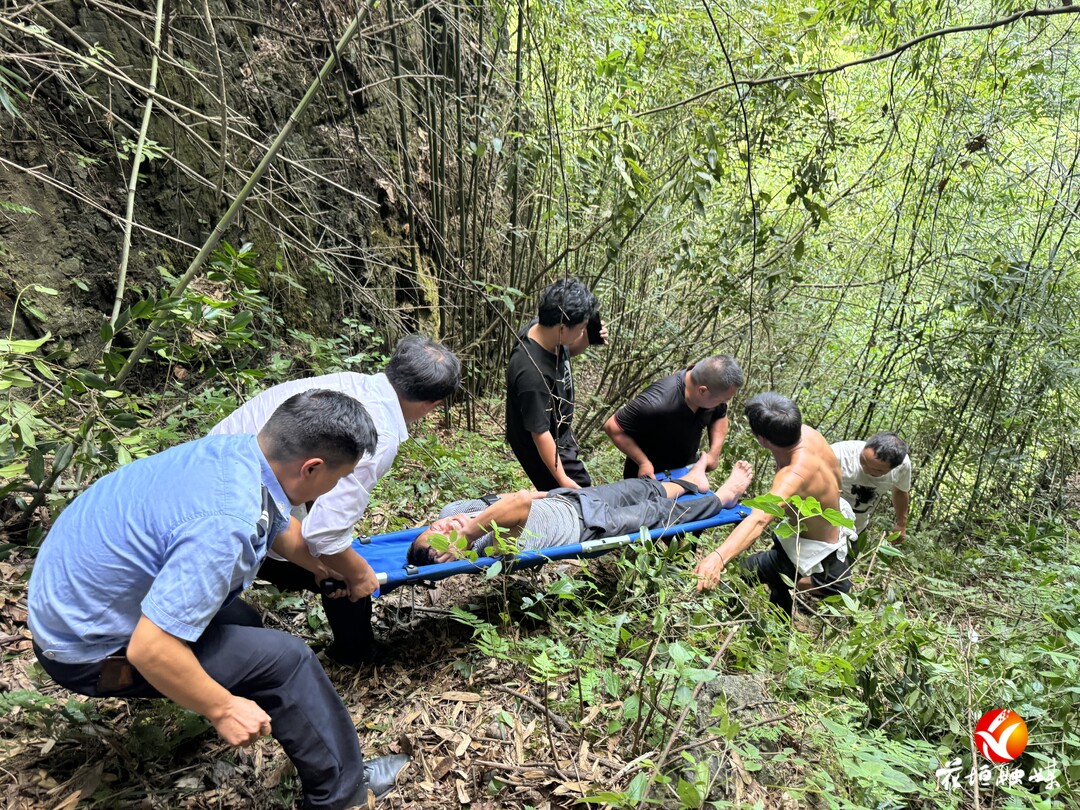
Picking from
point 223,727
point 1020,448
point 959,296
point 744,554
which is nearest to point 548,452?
point 744,554

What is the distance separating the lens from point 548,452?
314cm

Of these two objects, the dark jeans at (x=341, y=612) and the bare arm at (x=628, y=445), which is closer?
the dark jeans at (x=341, y=612)

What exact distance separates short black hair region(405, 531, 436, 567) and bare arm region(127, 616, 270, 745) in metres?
0.98

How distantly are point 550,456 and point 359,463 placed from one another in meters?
1.38

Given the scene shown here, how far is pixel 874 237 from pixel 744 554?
356 cm

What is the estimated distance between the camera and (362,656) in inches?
94.2

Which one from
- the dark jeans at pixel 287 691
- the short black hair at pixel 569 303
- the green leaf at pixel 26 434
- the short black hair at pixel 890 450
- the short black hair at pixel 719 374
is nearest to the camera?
the dark jeans at pixel 287 691

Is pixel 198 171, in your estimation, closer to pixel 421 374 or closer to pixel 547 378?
pixel 547 378

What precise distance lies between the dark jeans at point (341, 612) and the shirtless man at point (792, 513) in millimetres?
1424

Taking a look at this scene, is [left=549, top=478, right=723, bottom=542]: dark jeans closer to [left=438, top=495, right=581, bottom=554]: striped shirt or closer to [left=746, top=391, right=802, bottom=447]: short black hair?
[left=438, top=495, right=581, bottom=554]: striped shirt

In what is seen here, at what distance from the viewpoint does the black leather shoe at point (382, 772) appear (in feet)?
5.93

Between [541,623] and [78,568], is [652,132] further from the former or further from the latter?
[78,568]

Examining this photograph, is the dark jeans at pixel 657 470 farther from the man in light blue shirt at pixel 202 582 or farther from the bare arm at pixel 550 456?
the man in light blue shirt at pixel 202 582

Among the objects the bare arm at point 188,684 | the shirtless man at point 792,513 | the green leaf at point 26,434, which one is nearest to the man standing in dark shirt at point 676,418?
the shirtless man at point 792,513
